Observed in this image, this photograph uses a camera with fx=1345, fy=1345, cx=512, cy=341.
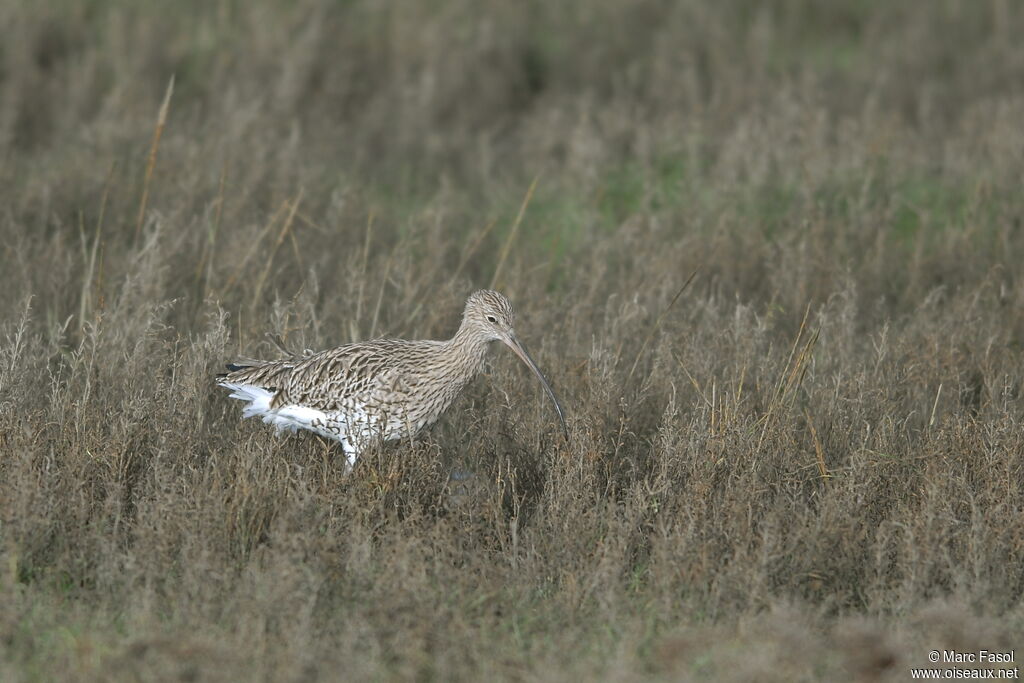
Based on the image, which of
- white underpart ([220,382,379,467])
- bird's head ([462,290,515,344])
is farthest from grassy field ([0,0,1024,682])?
bird's head ([462,290,515,344])

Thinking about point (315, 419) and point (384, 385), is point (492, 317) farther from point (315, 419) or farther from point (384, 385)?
point (315, 419)

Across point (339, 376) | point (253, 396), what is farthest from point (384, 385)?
point (253, 396)

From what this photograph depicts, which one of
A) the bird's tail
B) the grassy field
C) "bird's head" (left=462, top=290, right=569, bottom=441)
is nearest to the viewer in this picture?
the grassy field

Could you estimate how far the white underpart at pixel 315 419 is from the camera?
233 inches

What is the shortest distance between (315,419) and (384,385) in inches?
14.7

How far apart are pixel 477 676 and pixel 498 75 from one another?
335 inches

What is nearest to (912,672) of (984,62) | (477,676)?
(477,676)

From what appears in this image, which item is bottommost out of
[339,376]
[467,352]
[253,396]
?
[253,396]

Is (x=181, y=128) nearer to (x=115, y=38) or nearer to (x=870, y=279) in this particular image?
(x=115, y=38)

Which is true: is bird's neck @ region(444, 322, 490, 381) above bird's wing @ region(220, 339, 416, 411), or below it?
above

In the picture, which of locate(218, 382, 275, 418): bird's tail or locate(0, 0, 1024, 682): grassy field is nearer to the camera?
locate(0, 0, 1024, 682): grassy field

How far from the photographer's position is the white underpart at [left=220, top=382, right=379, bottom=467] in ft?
19.4

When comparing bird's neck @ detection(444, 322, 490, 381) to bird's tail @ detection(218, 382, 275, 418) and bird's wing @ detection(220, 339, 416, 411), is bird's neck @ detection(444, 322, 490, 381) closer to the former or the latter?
bird's wing @ detection(220, 339, 416, 411)

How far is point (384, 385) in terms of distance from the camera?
5961 millimetres
